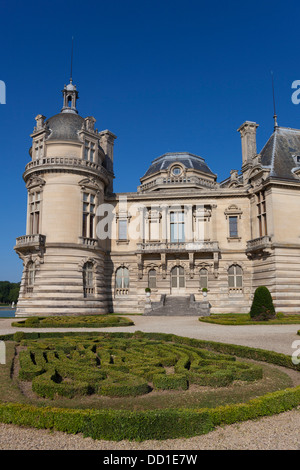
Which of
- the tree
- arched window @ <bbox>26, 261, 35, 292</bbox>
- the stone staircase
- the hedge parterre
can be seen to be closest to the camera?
the hedge parterre

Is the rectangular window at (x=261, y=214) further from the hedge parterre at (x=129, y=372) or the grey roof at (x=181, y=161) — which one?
the hedge parterre at (x=129, y=372)

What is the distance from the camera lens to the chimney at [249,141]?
41125 millimetres

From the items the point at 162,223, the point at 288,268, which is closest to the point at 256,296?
the point at 288,268

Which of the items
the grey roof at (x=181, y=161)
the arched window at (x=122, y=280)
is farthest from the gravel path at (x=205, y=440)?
the grey roof at (x=181, y=161)

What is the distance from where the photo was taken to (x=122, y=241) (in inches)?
1646

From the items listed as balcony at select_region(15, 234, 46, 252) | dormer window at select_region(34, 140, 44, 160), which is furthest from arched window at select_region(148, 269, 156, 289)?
dormer window at select_region(34, 140, 44, 160)

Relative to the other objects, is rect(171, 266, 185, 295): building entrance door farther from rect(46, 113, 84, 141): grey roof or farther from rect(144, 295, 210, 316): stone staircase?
rect(46, 113, 84, 141): grey roof

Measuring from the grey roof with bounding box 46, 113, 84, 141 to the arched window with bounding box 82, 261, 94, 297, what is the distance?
42.0ft

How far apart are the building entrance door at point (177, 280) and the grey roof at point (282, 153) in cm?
1378

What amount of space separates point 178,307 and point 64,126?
70.4 ft

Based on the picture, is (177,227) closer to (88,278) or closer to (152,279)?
(152,279)

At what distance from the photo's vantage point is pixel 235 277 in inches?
1560

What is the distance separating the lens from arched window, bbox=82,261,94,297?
3575cm
